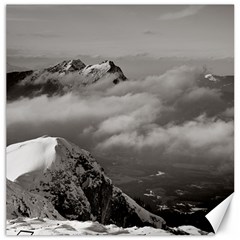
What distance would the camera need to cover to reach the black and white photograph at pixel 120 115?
103 inches

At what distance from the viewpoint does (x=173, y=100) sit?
2.65 metres

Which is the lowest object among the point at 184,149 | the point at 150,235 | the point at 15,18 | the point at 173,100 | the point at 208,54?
the point at 150,235

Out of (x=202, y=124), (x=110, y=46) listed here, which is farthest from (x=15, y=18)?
(x=202, y=124)

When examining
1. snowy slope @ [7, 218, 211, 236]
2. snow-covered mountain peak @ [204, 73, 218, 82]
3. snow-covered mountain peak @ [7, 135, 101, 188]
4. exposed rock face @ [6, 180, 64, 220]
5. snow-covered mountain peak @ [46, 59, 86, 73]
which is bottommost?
snowy slope @ [7, 218, 211, 236]

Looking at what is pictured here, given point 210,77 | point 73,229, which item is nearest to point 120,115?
point 210,77

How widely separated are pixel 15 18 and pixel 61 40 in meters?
0.22

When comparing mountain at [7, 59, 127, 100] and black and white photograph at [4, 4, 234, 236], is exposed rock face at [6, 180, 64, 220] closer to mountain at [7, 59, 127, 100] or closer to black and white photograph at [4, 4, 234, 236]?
black and white photograph at [4, 4, 234, 236]

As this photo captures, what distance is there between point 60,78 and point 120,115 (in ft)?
1.00

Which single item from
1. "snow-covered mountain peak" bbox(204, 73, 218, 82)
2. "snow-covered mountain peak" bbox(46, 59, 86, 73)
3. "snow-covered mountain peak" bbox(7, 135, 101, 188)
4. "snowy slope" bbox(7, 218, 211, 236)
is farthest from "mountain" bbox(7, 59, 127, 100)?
"snowy slope" bbox(7, 218, 211, 236)

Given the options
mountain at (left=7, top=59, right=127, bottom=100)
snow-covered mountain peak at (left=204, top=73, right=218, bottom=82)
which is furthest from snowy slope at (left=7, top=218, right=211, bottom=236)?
snow-covered mountain peak at (left=204, top=73, right=218, bottom=82)

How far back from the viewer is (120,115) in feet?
8.67

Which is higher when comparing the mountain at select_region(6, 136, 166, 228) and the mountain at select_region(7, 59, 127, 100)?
the mountain at select_region(7, 59, 127, 100)

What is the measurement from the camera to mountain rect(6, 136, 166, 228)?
8.50 ft

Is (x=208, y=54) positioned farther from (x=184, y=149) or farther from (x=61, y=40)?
(x=61, y=40)
